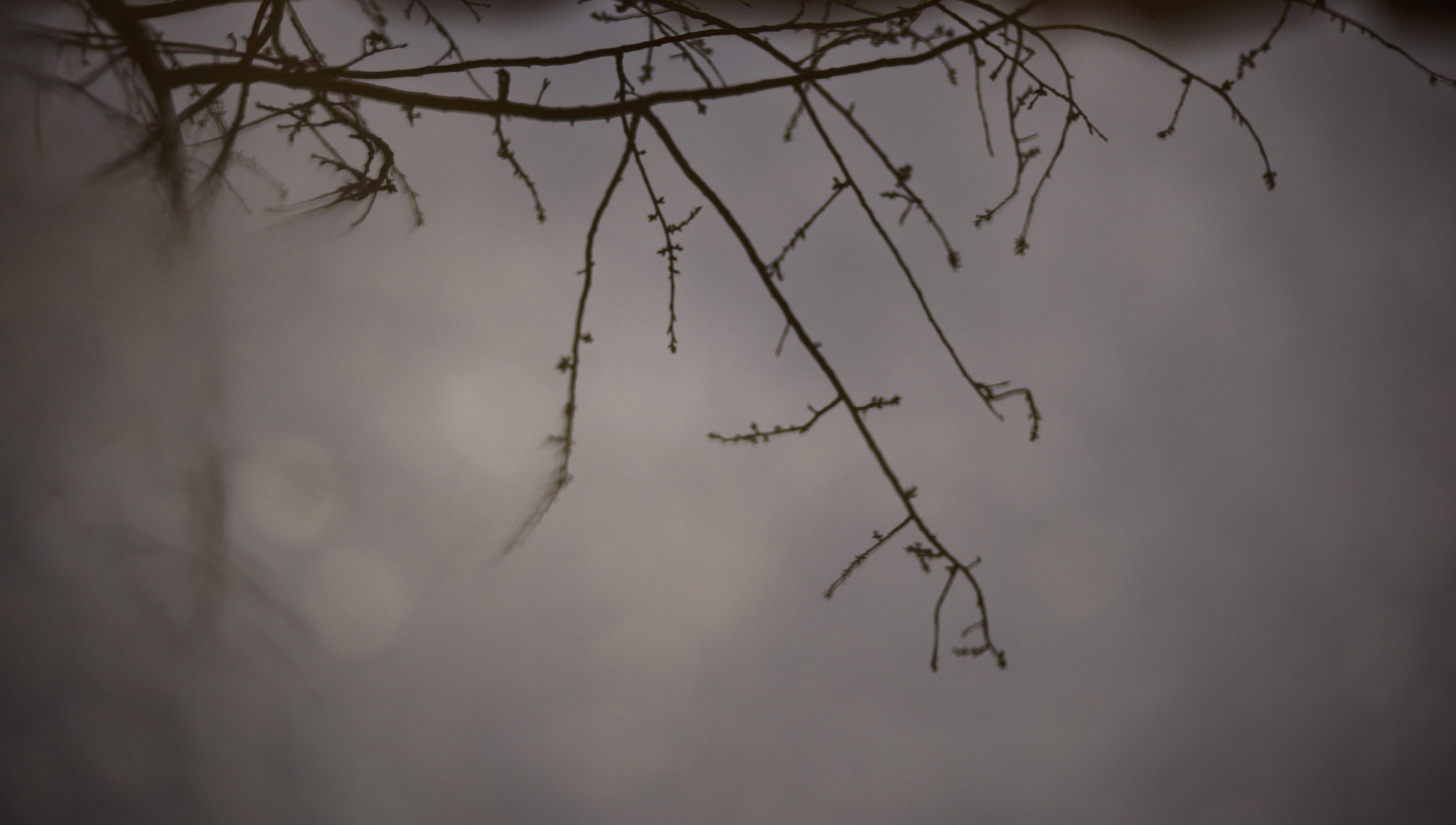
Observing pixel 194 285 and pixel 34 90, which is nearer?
pixel 34 90

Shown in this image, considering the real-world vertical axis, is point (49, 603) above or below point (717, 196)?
below

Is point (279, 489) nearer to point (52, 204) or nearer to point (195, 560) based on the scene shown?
point (195, 560)

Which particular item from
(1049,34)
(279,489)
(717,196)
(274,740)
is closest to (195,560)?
(279,489)

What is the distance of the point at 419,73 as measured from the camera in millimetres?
1025

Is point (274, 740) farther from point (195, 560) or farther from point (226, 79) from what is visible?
point (226, 79)

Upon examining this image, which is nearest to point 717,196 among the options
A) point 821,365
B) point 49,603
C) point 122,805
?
point 821,365

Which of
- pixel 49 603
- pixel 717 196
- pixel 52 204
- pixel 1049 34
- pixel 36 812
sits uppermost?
pixel 1049 34

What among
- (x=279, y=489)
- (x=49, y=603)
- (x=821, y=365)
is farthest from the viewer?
(x=279, y=489)

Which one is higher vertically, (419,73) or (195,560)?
(419,73)

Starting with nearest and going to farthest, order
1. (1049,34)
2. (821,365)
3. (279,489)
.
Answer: (821,365), (279,489), (1049,34)

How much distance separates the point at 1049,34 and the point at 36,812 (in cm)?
258

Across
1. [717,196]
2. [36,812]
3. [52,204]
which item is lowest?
[36,812]

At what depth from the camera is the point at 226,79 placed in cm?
98

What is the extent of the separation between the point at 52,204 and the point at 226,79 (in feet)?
1.03
